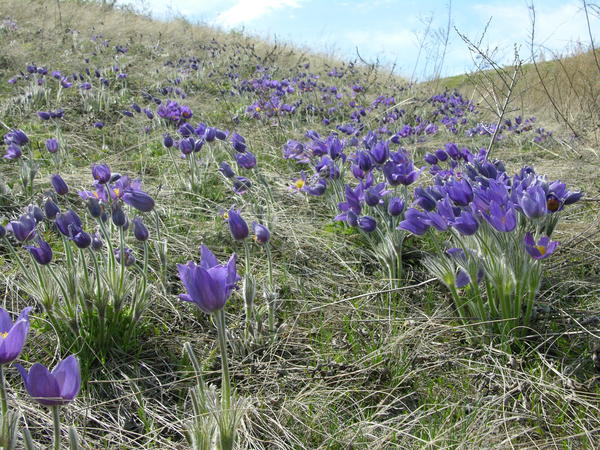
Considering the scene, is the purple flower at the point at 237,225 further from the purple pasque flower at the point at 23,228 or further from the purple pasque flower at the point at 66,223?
the purple pasque flower at the point at 23,228

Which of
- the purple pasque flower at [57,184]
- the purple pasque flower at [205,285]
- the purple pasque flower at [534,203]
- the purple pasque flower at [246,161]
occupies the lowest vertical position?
the purple pasque flower at [57,184]

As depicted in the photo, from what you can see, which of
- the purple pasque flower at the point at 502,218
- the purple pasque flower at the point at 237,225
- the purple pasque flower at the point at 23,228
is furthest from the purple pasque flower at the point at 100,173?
the purple pasque flower at the point at 502,218

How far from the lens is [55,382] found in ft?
3.48

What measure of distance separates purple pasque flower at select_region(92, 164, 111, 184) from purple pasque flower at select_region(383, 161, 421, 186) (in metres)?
1.22

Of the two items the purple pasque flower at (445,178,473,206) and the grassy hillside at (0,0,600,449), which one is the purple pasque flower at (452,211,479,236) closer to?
the grassy hillside at (0,0,600,449)

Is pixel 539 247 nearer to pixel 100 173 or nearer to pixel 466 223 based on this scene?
pixel 466 223

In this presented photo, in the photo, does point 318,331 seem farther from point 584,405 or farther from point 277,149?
point 277,149

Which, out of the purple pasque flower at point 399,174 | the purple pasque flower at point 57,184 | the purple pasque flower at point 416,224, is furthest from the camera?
the purple pasque flower at point 399,174

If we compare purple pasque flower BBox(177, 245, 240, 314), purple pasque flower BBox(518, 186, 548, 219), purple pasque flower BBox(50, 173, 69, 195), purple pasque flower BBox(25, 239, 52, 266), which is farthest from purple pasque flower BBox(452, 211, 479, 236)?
purple pasque flower BBox(50, 173, 69, 195)

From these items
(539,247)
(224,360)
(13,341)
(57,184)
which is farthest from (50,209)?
(539,247)

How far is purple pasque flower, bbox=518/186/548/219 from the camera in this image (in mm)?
1683

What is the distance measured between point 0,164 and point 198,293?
12.2ft

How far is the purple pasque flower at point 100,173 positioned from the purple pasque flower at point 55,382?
1.19 metres

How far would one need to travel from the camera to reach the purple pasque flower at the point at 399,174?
240cm
